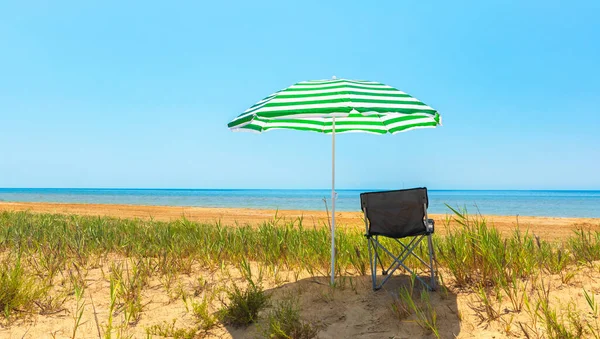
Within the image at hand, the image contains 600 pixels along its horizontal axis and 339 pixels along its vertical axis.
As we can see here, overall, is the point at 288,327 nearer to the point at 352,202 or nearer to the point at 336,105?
the point at 336,105

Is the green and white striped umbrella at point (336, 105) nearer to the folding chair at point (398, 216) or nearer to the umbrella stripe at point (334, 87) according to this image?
the umbrella stripe at point (334, 87)

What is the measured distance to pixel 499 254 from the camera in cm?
381

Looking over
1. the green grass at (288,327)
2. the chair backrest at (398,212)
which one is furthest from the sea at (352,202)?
the green grass at (288,327)

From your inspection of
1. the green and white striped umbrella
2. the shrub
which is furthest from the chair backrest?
the shrub

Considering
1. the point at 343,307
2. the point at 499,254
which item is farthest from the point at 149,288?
the point at 499,254

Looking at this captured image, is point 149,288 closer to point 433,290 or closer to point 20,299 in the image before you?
point 20,299

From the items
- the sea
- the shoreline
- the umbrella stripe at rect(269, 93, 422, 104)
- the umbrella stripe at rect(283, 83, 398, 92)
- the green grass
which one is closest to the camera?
the green grass

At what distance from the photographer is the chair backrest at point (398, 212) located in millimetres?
3713

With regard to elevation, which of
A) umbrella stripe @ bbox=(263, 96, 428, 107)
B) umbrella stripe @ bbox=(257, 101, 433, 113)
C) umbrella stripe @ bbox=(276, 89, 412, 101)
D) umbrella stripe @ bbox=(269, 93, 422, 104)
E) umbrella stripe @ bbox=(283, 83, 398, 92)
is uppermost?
umbrella stripe @ bbox=(283, 83, 398, 92)

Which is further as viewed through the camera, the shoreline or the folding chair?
the shoreline

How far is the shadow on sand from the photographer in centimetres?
307

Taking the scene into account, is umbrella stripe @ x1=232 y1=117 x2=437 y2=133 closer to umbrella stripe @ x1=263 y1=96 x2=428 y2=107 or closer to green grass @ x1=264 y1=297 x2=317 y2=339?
umbrella stripe @ x1=263 y1=96 x2=428 y2=107

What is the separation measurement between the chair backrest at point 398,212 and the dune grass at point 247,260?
0.34 meters

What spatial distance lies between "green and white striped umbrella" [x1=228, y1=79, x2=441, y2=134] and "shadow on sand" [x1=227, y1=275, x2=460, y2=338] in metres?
1.57
